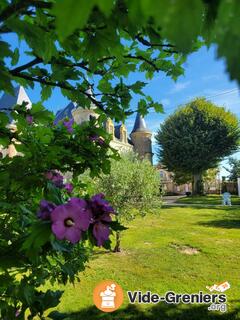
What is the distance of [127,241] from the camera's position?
14.2m

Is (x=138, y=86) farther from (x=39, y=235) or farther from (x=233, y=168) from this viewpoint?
(x=233, y=168)

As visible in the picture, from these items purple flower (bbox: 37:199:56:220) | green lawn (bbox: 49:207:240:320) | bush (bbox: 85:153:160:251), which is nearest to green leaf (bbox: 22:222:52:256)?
purple flower (bbox: 37:199:56:220)

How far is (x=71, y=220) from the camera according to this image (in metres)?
1.25

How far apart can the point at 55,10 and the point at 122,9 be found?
118cm

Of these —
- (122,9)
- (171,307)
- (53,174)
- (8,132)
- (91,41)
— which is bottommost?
(171,307)

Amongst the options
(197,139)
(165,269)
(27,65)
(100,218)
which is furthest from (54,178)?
(197,139)

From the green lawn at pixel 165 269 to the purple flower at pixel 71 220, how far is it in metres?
3.95

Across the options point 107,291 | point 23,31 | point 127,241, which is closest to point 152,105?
point 23,31

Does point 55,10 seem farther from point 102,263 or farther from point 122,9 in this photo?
point 102,263

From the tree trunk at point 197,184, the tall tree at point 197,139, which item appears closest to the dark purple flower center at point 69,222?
the tall tree at point 197,139

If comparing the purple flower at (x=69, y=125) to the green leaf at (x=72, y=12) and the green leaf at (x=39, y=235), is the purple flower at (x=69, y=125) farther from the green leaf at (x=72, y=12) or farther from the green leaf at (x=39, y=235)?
the green leaf at (x=72, y=12)

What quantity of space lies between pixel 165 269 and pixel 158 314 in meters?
3.20

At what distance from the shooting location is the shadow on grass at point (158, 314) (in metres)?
6.82

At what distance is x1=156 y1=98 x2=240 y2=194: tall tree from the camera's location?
3975 cm
